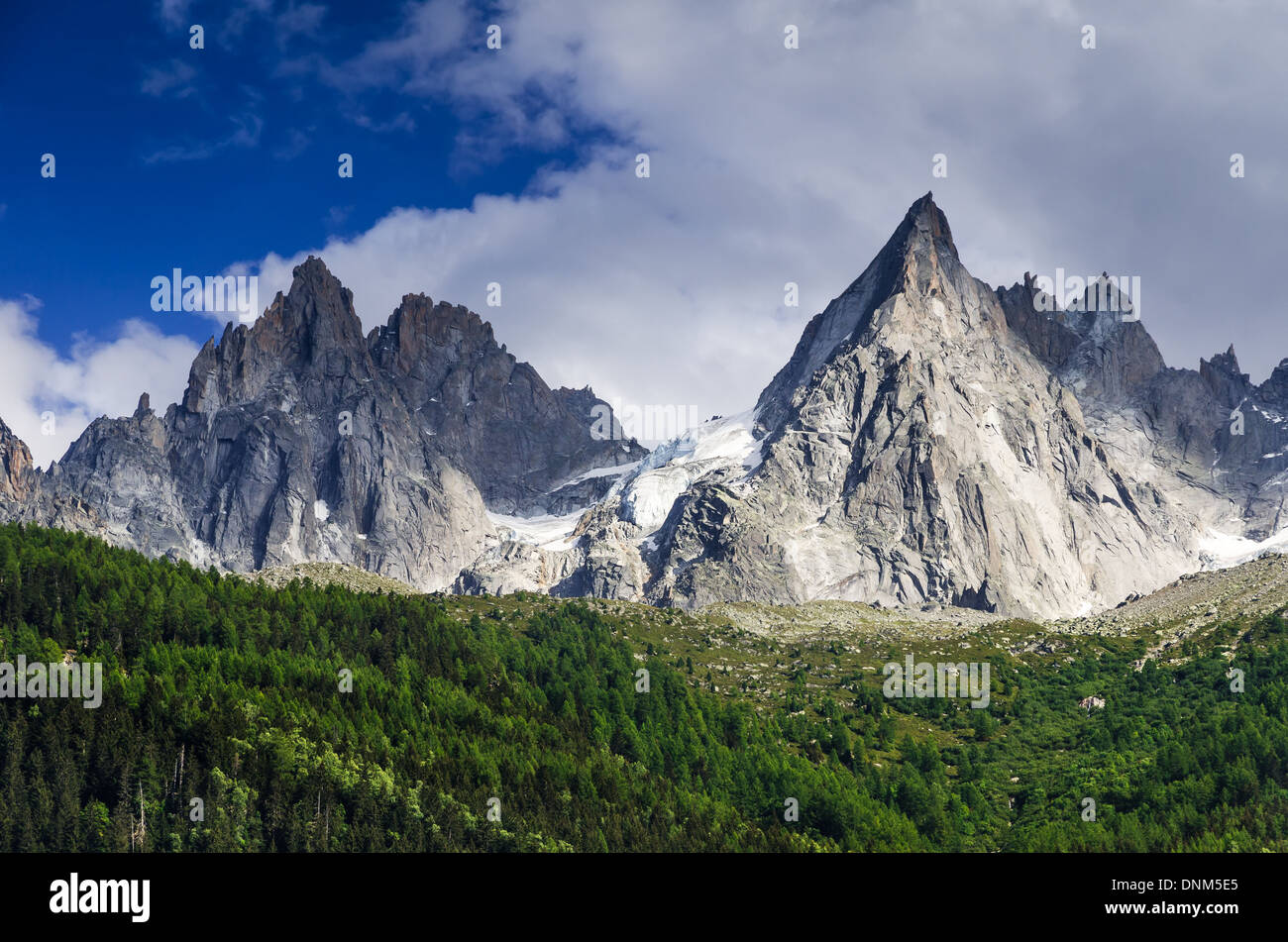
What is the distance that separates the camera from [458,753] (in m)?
147

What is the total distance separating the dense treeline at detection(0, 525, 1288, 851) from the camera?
127m

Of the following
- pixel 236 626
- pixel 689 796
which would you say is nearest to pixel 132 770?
pixel 236 626

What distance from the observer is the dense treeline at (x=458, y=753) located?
12706 cm

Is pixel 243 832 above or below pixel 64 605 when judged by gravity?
below
